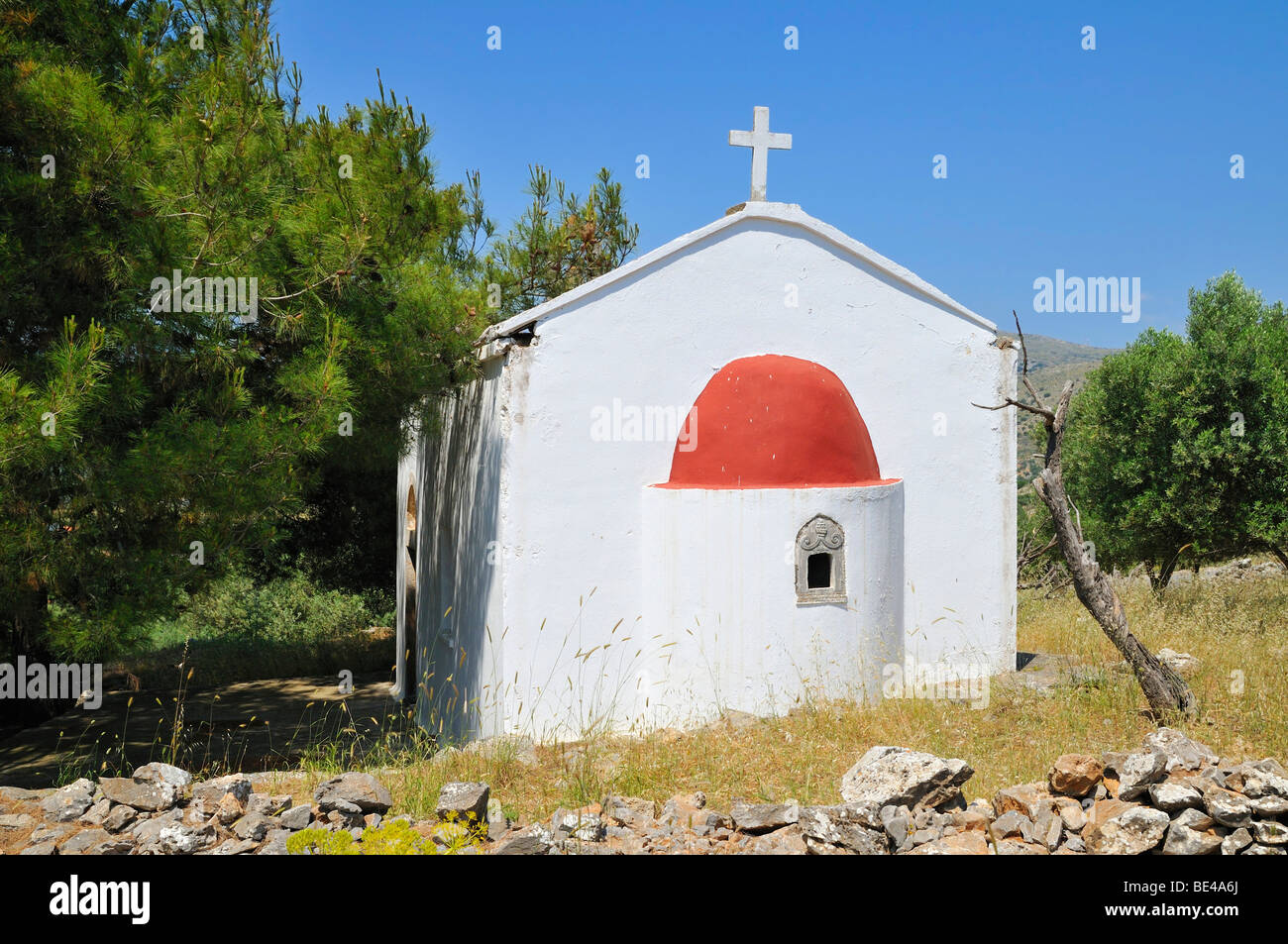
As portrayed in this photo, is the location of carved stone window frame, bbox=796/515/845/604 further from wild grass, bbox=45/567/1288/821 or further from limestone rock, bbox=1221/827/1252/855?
limestone rock, bbox=1221/827/1252/855

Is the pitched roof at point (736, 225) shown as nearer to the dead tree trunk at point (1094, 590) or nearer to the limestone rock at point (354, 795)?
the dead tree trunk at point (1094, 590)

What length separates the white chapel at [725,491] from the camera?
7.16 m

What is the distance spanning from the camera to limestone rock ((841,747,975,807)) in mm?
4559

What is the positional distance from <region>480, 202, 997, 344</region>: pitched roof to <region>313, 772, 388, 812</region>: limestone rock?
144 inches

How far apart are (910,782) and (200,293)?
16.9 feet

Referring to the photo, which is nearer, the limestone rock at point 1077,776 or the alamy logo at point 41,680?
the limestone rock at point 1077,776

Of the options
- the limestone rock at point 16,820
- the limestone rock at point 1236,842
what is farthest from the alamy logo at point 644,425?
the limestone rock at point 1236,842

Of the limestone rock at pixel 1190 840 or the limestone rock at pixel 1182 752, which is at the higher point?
the limestone rock at pixel 1182 752

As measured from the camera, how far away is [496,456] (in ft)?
24.0

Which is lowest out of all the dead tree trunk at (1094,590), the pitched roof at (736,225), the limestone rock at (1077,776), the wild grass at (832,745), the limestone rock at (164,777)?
the wild grass at (832,745)

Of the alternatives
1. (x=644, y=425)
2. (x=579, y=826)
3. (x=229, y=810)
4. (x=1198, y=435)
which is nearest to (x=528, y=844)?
(x=579, y=826)

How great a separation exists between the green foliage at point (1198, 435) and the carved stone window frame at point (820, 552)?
17.4 feet

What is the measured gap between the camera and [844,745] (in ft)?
20.2

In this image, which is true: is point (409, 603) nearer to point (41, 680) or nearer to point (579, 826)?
point (41, 680)
